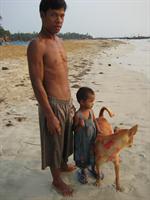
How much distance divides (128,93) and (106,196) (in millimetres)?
4815

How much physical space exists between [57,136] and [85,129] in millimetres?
288

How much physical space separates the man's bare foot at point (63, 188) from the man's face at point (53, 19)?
1.55 meters

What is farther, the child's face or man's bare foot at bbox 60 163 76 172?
man's bare foot at bbox 60 163 76 172

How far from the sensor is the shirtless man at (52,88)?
9.64 ft

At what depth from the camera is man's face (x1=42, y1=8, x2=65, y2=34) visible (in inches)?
116

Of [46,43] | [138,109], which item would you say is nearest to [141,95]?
Result: [138,109]

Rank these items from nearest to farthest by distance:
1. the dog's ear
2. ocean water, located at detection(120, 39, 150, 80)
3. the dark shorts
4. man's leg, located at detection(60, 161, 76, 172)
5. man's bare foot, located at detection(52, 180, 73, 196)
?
the dog's ear → the dark shorts → man's bare foot, located at detection(52, 180, 73, 196) → man's leg, located at detection(60, 161, 76, 172) → ocean water, located at detection(120, 39, 150, 80)

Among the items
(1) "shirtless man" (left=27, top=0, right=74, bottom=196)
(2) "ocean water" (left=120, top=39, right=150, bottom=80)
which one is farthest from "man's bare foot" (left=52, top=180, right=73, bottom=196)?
(2) "ocean water" (left=120, top=39, right=150, bottom=80)

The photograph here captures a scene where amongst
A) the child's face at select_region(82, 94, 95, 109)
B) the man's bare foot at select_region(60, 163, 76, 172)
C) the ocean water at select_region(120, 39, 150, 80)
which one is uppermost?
the child's face at select_region(82, 94, 95, 109)

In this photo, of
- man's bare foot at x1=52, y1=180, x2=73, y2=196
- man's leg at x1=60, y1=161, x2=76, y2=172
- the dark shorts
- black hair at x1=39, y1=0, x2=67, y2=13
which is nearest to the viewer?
black hair at x1=39, y1=0, x2=67, y2=13

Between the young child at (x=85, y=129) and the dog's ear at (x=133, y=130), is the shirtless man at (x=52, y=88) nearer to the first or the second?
the young child at (x=85, y=129)

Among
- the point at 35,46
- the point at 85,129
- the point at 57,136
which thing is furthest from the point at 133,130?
the point at 35,46

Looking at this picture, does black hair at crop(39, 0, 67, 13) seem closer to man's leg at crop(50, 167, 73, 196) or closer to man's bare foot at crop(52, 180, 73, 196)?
man's leg at crop(50, 167, 73, 196)

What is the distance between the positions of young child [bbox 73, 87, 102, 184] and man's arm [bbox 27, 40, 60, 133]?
26 centimetres
